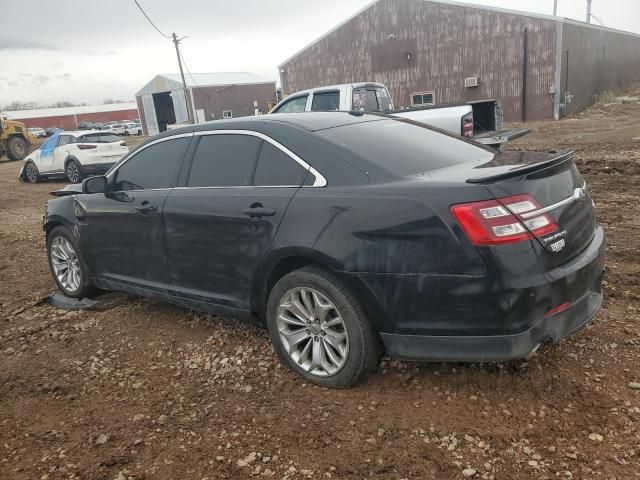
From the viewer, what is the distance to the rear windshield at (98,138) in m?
15.1

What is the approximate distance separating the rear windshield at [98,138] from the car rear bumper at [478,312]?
47.0ft

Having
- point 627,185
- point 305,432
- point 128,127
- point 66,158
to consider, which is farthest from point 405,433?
point 128,127

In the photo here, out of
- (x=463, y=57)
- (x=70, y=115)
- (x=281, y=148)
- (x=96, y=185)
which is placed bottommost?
(x=96, y=185)

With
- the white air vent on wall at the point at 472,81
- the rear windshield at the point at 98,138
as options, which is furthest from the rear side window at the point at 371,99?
the white air vent on wall at the point at 472,81

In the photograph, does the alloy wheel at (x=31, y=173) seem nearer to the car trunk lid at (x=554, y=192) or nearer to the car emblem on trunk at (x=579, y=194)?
the car trunk lid at (x=554, y=192)

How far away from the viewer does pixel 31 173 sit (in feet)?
53.7

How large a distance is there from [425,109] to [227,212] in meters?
5.93

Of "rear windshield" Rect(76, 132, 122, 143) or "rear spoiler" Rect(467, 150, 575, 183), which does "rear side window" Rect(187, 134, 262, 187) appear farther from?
"rear windshield" Rect(76, 132, 122, 143)

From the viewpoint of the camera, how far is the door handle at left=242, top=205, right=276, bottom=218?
10.7ft

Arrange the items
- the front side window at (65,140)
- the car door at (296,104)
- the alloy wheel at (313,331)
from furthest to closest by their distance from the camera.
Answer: the front side window at (65,140) < the car door at (296,104) < the alloy wheel at (313,331)

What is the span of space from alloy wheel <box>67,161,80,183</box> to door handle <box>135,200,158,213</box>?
12.1 meters

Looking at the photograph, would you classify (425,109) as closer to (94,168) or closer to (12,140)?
(94,168)

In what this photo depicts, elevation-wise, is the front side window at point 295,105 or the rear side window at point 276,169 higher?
the front side window at point 295,105

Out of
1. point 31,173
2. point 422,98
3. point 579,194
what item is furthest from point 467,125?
point 422,98
